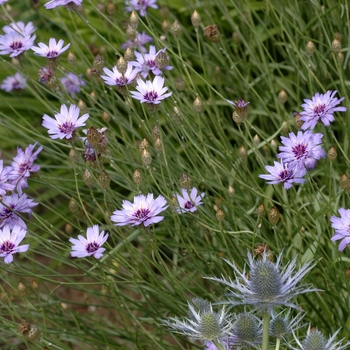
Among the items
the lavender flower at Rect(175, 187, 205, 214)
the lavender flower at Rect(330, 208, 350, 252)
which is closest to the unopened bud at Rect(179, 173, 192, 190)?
the lavender flower at Rect(175, 187, 205, 214)

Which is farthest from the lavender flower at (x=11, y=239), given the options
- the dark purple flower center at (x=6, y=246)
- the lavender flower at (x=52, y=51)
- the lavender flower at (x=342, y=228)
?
the lavender flower at (x=342, y=228)

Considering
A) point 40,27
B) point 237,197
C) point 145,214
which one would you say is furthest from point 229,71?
point 40,27

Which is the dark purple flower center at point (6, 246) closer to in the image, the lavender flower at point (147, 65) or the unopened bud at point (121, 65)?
the unopened bud at point (121, 65)

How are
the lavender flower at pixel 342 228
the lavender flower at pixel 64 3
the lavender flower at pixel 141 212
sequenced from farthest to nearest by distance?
the lavender flower at pixel 64 3, the lavender flower at pixel 141 212, the lavender flower at pixel 342 228

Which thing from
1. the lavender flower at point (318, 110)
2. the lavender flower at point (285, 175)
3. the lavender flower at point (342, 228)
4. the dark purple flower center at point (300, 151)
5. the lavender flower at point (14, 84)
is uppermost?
the lavender flower at point (14, 84)

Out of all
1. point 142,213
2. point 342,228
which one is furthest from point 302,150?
point 142,213

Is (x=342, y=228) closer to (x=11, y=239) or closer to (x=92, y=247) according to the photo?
(x=92, y=247)

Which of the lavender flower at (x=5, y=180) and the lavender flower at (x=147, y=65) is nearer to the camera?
the lavender flower at (x=5, y=180)
